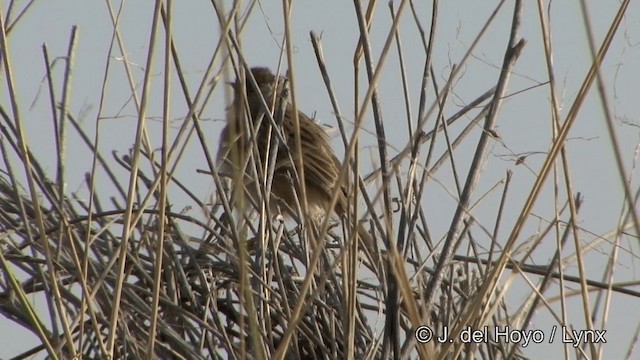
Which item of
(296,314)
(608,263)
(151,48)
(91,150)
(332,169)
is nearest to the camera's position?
(296,314)

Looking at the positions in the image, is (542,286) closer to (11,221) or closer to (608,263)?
(608,263)

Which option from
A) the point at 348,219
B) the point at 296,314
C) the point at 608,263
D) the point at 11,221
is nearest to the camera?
the point at 296,314

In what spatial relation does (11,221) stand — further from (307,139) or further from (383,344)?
(307,139)

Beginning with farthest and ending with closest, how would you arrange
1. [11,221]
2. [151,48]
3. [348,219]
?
[11,221], [348,219], [151,48]

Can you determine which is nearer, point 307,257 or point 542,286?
point 542,286

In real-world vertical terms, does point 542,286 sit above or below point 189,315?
above

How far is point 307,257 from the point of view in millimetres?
2438

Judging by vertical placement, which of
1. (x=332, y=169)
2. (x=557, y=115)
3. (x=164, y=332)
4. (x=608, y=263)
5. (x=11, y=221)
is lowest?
(x=164, y=332)

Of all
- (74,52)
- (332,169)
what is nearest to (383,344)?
(74,52)

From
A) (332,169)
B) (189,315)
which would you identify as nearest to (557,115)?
(189,315)

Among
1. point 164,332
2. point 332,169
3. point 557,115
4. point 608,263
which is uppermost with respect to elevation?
point 332,169

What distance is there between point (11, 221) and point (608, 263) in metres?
1.43

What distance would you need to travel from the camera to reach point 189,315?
230 cm

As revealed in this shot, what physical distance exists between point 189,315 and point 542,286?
81 cm
